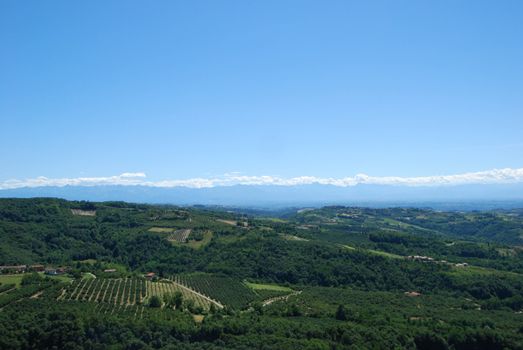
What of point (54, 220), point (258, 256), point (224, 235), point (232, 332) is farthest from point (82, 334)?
point (54, 220)

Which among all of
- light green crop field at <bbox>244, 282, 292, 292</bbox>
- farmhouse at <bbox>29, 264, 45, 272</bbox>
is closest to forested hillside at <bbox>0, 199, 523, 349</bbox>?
light green crop field at <bbox>244, 282, 292, 292</bbox>

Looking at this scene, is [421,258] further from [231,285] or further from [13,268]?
→ [13,268]

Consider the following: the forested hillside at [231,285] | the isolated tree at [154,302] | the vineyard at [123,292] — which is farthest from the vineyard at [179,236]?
the isolated tree at [154,302]

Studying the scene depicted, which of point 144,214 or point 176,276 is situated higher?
point 144,214

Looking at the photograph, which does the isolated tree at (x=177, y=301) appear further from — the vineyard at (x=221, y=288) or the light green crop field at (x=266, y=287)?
the light green crop field at (x=266, y=287)

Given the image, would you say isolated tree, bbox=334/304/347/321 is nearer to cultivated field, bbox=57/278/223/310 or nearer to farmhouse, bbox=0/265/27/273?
cultivated field, bbox=57/278/223/310

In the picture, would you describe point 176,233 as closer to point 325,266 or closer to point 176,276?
point 176,276
